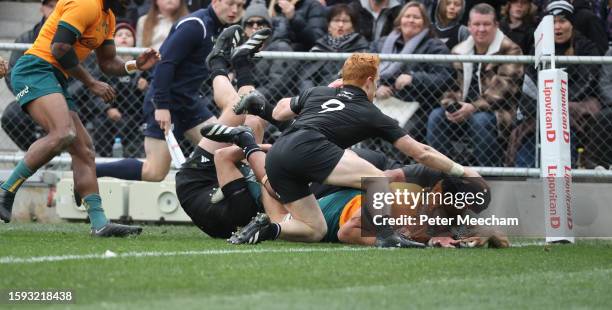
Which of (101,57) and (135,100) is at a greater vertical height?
(101,57)

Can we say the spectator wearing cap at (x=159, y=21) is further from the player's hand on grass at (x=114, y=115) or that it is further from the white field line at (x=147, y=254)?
the white field line at (x=147, y=254)

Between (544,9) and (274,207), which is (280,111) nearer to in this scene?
(274,207)

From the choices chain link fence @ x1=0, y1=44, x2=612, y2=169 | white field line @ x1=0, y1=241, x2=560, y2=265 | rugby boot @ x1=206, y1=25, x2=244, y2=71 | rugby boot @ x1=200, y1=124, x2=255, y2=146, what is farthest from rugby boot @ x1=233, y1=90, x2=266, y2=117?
chain link fence @ x1=0, y1=44, x2=612, y2=169

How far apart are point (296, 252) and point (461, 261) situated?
110 cm

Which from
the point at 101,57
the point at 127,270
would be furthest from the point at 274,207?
the point at 127,270

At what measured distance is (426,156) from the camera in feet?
25.8

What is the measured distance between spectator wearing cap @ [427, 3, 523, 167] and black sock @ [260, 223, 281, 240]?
10.1ft

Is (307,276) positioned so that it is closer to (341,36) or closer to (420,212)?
(420,212)

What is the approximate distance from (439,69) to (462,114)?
1.69 feet

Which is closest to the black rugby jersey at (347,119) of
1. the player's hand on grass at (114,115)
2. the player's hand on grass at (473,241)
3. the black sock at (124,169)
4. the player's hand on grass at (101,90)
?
the player's hand on grass at (473,241)

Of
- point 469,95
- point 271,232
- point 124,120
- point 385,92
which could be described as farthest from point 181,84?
point 469,95

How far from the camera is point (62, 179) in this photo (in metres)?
11.3

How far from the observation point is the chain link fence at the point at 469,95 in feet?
34.9

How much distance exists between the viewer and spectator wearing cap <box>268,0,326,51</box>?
1271 cm
